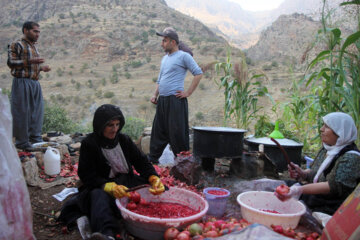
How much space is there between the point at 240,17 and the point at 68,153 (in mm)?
110927

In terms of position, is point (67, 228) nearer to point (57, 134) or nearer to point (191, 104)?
point (57, 134)

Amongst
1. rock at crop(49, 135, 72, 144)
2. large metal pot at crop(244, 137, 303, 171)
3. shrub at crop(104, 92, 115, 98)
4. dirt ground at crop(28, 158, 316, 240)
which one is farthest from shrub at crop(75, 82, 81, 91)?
large metal pot at crop(244, 137, 303, 171)

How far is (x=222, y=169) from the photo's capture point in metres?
3.98

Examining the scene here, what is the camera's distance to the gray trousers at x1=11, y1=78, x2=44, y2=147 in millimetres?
A: 4141

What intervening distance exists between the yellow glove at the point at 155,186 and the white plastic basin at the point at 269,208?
2.03ft

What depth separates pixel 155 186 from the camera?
241cm

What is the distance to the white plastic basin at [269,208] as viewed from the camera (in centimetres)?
214

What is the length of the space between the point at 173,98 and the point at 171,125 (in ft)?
1.20

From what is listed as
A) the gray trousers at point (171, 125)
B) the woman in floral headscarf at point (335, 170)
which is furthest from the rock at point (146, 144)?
the woman in floral headscarf at point (335, 170)

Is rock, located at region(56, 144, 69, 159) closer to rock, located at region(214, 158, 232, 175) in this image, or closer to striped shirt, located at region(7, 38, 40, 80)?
striped shirt, located at region(7, 38, 40, 80)

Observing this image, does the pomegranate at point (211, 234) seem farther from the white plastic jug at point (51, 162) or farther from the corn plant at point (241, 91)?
the corn plant at point (241, 91)

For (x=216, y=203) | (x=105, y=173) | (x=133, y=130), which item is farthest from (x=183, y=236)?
(x=133, y=130)

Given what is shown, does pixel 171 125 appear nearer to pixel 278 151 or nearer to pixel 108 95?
pixel 278 151

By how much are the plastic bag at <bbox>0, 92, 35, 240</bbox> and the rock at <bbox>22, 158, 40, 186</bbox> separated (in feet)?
6.14
